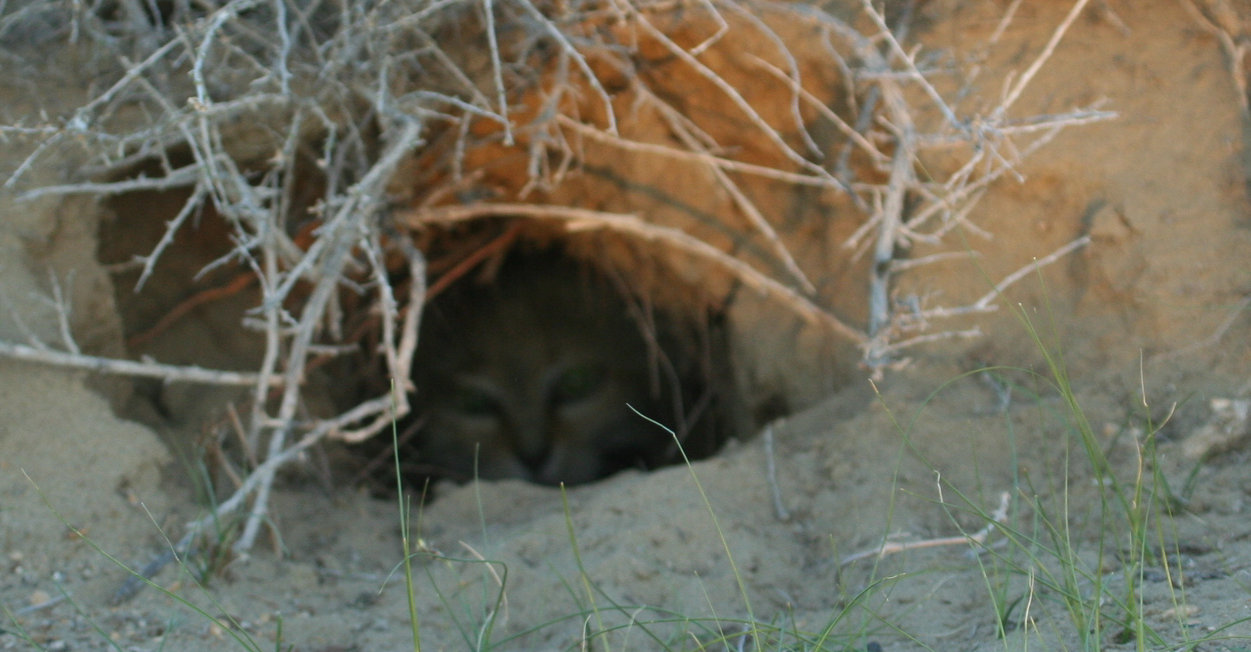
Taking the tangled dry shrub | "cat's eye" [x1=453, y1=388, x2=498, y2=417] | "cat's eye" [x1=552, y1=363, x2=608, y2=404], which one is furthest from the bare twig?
"cat's eye" [x1=552, y1=363, x2=608, y2=404]

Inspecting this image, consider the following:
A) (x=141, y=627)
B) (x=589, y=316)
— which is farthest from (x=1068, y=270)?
(x=589, y=316)

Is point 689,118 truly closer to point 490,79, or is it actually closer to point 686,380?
point 490,79

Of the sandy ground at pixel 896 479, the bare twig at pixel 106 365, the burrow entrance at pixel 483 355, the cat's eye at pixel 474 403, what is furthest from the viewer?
the cat's eye at pixel 474 403

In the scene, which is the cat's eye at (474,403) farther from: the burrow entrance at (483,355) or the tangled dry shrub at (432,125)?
the tangled dry shrub at (432,125)

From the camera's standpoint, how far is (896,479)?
1.92m

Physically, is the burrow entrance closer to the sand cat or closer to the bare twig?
the sand cat

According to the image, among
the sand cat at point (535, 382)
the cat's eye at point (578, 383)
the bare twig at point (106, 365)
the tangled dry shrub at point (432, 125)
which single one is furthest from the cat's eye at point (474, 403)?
the bare twig at point (106, 365)

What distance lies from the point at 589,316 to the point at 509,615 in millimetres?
3034

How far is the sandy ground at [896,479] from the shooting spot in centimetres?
175

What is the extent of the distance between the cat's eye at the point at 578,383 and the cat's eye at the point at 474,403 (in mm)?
346

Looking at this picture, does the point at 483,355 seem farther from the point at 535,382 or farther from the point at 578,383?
the point at 578,383

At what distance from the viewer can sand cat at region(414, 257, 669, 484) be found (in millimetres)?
4707

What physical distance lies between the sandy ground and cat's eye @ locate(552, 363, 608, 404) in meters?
2.64

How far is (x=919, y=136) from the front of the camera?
2166mm
